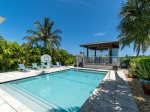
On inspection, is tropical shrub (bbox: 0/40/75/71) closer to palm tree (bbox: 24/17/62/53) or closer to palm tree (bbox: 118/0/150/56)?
palm tree (bbox: 24/17/62/53)

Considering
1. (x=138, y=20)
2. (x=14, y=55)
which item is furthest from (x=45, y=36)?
(x=138, y=20)

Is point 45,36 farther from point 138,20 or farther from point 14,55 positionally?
point 138,20

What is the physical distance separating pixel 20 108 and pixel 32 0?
65.4 ft

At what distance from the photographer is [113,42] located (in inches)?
703

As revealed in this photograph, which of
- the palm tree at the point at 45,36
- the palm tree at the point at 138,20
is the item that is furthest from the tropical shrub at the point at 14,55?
the palm tree at the point at 138,20

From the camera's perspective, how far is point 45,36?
72.9 feet

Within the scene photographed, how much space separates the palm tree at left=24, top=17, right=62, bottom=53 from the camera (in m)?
21.1

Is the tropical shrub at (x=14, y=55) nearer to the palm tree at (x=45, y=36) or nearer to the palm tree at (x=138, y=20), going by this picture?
the palm tree at (x=45, y=36)

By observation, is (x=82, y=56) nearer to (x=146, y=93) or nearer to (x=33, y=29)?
(x=33, y=29)

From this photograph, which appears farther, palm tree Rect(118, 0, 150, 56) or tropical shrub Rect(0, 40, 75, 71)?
tropical shrub Rect(0, 40, 75, 71)

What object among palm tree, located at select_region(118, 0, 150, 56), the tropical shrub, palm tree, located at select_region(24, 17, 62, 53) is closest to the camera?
palm tree, located at select_region(118, 0, 150, 56)

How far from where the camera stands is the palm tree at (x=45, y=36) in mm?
21125

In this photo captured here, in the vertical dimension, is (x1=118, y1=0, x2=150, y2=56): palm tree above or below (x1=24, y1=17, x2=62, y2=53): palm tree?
below

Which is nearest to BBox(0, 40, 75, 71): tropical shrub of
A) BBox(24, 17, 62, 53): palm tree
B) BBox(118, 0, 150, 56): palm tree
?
BBox(24, 17, 62, 53): palm tree
